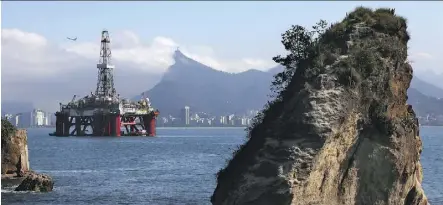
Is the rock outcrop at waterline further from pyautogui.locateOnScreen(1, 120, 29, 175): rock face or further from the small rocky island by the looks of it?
pyautogui.locateOnScreen(1, 120, 29, 175): rock face

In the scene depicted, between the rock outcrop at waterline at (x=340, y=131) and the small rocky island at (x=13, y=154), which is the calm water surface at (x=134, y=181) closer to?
the small rocky island at (x=13, y=154)

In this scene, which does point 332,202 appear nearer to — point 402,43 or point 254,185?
point 254,185

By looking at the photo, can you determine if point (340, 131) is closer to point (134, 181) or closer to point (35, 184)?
point (35, 184)

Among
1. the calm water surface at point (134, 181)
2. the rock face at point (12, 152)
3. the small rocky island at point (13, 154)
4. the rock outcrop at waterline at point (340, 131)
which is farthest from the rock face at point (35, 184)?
the rock outcrop at waterline at point (340, 131)

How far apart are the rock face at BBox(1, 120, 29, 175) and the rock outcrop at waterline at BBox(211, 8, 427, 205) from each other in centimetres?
4411

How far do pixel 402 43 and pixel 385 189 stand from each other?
305 inches

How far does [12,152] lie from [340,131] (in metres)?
50.3

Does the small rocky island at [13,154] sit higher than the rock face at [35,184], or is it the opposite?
the small rocky island at [13,154]

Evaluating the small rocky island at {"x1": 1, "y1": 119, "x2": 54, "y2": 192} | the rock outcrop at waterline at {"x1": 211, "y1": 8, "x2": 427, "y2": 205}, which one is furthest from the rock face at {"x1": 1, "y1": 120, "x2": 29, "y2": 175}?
the rock outcrop at waterline at {"x1": 211, "y1": 8, "x2": 427, "y2": 205}

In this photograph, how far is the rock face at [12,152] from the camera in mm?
74312

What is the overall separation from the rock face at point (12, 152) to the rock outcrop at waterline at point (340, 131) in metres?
44.1

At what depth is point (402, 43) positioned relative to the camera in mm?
37344

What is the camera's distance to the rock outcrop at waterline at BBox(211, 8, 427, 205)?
1201 inches

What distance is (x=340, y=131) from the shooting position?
3173cm
